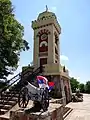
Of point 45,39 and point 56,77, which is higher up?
point 45,39

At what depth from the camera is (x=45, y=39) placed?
17.3m

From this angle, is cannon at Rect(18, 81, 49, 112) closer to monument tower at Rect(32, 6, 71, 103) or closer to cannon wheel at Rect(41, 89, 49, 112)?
cannon wheel at Rect(41, 89, 49, 112)

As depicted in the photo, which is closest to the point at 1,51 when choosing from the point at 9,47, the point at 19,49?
the point at 9,47

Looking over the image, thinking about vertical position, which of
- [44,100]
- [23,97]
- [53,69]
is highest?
[53,69]

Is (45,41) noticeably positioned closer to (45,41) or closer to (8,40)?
(45,41)

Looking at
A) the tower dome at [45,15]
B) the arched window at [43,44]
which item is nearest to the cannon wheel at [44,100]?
the arched window at [43,44]

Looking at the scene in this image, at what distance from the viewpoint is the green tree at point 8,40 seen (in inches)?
553

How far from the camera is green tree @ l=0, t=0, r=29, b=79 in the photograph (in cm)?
1405

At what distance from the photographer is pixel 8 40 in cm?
1507

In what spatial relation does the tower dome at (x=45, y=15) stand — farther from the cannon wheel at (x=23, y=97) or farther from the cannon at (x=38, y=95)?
the cannon at (x=38, y=95)

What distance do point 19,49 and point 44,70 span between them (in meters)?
3.97

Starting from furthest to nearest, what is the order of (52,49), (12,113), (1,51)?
(52,49) < (1,51) < (12,113)

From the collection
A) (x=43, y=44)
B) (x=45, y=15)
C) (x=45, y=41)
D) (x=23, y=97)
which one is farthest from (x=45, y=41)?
(x=23, y=97)

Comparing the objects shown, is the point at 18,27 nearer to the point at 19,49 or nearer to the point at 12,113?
the point at 19,49
